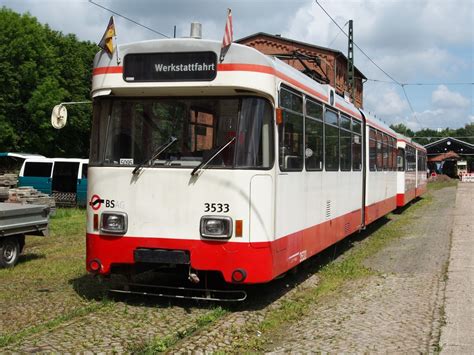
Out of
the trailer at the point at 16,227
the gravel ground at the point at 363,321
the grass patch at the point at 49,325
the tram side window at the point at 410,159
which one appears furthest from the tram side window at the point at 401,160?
the grass patch at the point at 49,325

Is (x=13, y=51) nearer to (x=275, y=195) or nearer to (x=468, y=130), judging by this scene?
(x=275, y=195)

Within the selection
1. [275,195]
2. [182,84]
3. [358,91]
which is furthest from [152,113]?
[358,91]

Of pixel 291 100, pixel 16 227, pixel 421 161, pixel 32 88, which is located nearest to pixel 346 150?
pixel 291 100

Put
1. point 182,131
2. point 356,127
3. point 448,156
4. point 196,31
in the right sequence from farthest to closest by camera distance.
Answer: point 448,156, point 356,127, point 196,31, point 182,131

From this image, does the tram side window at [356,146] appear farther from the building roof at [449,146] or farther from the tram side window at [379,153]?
the building roof at [449,146]

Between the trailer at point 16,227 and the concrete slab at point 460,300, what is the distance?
23.0 ft

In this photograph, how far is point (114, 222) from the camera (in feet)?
23.1

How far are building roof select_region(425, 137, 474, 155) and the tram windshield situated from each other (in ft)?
214

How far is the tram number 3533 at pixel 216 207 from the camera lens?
6.65 m

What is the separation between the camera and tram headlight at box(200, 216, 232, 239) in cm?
663

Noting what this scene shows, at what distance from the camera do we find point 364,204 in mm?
13500

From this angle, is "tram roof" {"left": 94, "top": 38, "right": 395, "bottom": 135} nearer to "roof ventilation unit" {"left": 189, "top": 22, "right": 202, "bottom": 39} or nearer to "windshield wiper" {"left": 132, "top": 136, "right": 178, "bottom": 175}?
"roof ventilation unit" {"left": 189, "top": 22, "right": 202, "bottom": 39}

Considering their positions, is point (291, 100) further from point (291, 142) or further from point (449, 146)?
point (449, 146)

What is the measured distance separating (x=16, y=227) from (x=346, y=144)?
20.0 ft
